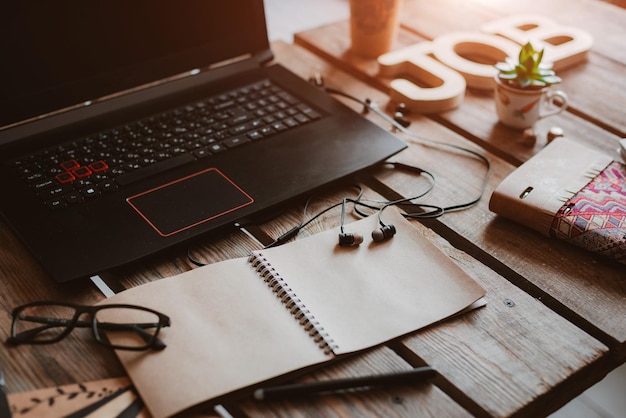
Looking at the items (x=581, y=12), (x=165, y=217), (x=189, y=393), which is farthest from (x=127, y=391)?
(x=581, y=12)

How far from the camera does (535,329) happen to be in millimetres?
692

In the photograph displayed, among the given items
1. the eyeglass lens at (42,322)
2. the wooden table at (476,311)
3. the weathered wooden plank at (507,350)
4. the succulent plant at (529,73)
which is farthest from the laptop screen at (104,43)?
the weathered wooden plank at (507,350)

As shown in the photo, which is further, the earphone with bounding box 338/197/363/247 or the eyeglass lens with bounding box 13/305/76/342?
the earphone with bounding box 338/197/363/247

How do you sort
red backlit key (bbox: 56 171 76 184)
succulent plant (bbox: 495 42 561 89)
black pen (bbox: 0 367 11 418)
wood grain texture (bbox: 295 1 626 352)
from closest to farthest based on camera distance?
Result: black pen (bbox: 0 367 11 418)
wood grain texture (bbox: 295 1 626 352)
red backlit key (bbox: 56 171 76 184)
succulent plant (bbox: 495 42 561 89)

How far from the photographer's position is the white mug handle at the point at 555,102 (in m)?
1.03

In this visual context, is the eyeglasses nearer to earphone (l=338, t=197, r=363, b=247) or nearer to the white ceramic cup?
earphone (l=338, t=197, r=363, b=247)

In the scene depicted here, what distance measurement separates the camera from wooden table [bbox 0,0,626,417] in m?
0.63

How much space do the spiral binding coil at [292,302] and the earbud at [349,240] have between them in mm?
97

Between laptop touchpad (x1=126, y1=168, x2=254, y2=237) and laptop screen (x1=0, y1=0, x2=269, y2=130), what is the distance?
0.76ft

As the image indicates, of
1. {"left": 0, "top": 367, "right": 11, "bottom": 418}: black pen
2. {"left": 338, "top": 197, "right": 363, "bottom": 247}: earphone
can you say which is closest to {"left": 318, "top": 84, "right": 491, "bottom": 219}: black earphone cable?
{"left": 338, "top": 197, "right": 363, "bottom": 247}: earphone

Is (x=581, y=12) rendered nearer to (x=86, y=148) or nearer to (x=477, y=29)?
(x=477, y=29)

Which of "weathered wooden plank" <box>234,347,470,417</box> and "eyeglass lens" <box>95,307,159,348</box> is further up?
"eyeglass lens" <box>95,307,159,348</box>

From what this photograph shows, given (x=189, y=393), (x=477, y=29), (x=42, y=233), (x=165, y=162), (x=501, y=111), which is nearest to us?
(x=189, y=393)

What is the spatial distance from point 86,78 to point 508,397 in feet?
2.42
